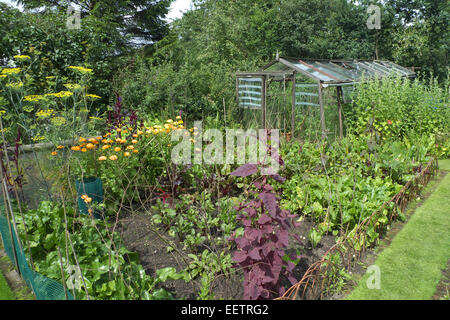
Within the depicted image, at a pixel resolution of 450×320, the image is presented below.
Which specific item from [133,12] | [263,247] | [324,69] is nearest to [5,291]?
[263,247]

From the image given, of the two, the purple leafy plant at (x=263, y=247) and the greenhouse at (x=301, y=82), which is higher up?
the greenhouse at (x=301, y=82)

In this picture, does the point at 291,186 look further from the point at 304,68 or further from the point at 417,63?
the point at 417,63

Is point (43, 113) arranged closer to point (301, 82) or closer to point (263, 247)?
point (263, 247)

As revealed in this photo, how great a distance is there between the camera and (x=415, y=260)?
2727 millimetres

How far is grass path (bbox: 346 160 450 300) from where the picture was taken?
230cm

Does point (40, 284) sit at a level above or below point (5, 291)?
above

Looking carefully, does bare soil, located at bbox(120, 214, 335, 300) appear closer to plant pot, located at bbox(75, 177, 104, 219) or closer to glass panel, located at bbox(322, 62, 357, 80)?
plant pot, located at bbox(75, 177, 104, 219)

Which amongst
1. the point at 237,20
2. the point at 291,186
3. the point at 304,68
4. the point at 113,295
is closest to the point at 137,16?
the point at 237,20

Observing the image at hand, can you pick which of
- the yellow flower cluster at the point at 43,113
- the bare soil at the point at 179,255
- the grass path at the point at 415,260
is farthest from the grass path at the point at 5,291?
the grass path at the point at 415,260

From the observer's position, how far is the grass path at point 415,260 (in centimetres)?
230

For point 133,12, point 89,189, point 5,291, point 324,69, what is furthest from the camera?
A: point 133,12

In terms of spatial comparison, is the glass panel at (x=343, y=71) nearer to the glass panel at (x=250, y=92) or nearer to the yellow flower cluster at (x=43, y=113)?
the glass panel at (x=250, y=92)

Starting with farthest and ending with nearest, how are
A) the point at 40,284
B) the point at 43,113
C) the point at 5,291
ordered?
the point at 43,113, the point at 5,291, the point at 40,284

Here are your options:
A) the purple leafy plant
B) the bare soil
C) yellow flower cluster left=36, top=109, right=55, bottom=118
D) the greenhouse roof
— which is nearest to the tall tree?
the greenhouse roof
